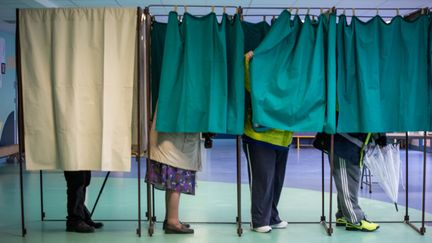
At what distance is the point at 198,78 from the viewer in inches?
141

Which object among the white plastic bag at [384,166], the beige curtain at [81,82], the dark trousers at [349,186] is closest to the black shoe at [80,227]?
the beige curtain at [81,82]

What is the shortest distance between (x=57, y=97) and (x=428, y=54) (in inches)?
111

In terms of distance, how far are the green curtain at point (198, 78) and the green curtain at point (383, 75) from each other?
786 mm

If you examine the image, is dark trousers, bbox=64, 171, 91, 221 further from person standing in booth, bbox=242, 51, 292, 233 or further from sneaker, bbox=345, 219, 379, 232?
sneaker, bbox=345, 219, 379, 232

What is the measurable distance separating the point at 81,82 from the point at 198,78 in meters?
0.87

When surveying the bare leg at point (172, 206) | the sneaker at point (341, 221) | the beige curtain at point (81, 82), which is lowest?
the sneaker at point (341, 221)

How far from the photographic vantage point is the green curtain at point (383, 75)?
3596mm

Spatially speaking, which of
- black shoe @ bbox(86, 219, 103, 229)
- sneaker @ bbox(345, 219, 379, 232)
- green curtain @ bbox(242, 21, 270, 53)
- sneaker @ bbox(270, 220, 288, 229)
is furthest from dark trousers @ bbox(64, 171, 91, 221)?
sneaker @ bbox(345, 219, 379, 232)

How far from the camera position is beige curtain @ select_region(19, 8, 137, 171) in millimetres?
3539

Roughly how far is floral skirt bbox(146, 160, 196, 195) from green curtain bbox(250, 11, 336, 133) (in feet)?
2.30

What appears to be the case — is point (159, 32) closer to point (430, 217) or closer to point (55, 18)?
point (55, 18)

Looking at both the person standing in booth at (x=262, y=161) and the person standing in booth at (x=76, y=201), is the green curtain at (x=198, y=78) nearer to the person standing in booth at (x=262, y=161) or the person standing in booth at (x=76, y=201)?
the person standing in booth at (x=262, y=161)

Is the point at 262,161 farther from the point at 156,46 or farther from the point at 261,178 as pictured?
the point at 156,46

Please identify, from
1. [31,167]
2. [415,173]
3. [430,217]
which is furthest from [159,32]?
[415,173]
